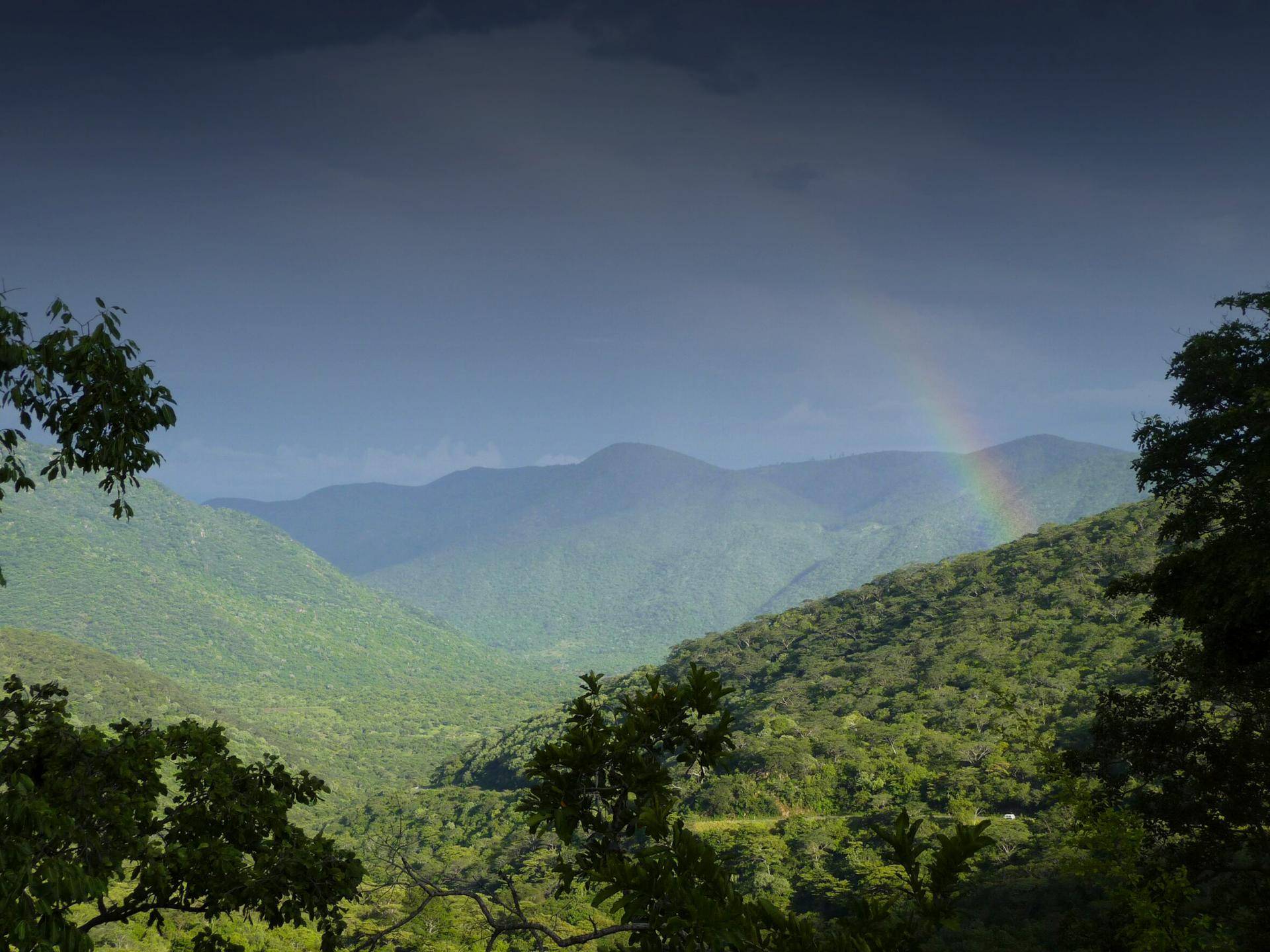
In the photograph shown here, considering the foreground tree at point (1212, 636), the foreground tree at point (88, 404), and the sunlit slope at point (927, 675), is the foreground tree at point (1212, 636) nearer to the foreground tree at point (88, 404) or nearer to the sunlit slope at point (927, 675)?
the foreground tree at point (88, 404)

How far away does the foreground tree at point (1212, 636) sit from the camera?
993 centimetres

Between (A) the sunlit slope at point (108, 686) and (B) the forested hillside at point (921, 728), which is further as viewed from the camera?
(A) the sunlit slope at point (108, 686)

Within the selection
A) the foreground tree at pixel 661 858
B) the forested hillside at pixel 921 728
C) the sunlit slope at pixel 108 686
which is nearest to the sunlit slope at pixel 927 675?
the forested hillside at pixel 921 728

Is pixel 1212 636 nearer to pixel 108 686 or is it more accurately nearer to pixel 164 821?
pixel 164 821

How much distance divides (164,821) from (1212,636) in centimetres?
1409

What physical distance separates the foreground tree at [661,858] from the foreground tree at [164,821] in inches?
87.9

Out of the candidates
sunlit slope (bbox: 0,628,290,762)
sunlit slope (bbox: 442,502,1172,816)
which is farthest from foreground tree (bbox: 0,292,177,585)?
sunlit slope (bbox: 0,628,290,762)

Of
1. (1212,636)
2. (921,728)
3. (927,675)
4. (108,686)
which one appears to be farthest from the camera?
(108,686)

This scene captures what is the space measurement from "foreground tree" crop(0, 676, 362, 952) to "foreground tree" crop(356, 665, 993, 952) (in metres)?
2.23

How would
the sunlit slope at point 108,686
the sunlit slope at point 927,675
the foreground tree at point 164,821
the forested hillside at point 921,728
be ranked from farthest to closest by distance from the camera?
the sunlit slope at point 108,686 < the sunlit slope at point 927,675 < the forested hillside at point 921,728 < the foreground tree at point 164,821

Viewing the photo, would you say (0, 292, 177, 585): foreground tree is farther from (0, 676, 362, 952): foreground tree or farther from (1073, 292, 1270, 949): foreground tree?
(1073, 292, 1270, 949): foreground tree

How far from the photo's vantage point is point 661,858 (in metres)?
3.71

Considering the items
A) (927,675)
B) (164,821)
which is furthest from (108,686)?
(164,821)

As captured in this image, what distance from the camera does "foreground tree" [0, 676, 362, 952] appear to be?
189 inches
